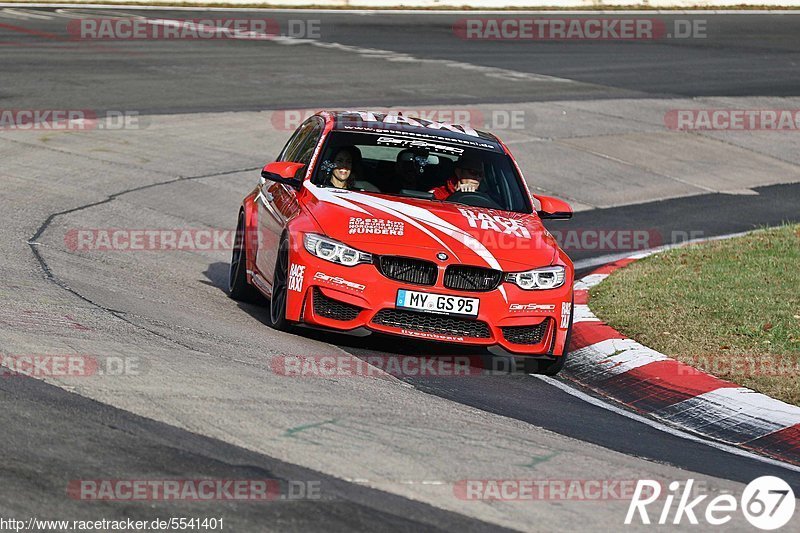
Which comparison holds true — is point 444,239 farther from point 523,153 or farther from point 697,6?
point 697,6

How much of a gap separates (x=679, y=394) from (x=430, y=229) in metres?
2.01

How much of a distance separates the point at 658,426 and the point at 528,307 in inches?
55.1

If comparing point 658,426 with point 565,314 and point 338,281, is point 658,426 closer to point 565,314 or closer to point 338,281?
point 565,314

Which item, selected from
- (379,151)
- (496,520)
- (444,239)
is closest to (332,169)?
(379,151)

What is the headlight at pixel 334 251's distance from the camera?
888 centimetres

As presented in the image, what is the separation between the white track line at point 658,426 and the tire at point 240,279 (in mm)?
2657

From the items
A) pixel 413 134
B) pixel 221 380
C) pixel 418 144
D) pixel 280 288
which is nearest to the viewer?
pixel 221 380

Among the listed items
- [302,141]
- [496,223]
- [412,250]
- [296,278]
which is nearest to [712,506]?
[412,250]

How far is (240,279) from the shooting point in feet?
35.2

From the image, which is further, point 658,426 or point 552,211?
point 552,211

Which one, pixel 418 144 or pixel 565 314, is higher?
pixel 418 144

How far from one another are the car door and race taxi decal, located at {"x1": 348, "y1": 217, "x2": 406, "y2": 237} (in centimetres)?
58

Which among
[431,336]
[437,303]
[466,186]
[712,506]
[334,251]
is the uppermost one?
[466,186]

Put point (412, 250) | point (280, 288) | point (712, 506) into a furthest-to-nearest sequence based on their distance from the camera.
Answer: point (280, 288) < point (412, 250) < point (712, 506)
